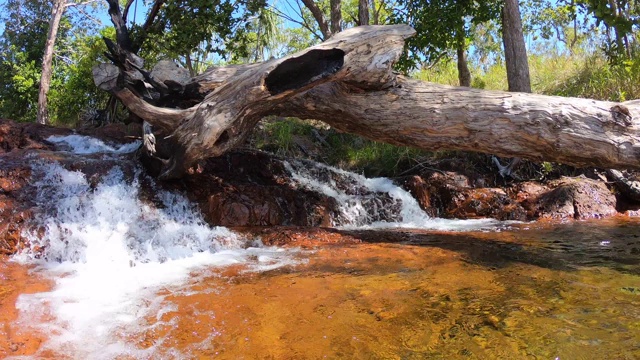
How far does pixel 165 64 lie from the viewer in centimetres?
706

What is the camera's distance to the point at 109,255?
15.7 ft

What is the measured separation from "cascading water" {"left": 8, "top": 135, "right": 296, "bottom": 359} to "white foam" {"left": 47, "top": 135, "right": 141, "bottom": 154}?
45.7 inches

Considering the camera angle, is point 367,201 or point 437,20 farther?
point 437,20

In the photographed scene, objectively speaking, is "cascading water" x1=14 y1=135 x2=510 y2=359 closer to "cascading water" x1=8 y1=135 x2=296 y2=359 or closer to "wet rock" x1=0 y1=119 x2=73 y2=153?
"cascading water" x1=8 y1=135 x2=296 y2=359

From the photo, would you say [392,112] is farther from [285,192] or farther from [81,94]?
[81,94]

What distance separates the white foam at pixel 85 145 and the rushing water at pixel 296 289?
82.6 inches

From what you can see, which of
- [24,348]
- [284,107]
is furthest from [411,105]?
[24,348]

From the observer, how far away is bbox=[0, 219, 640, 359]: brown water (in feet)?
8.00

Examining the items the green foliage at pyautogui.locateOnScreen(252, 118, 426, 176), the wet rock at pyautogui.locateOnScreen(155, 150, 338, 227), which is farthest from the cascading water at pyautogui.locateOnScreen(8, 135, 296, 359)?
the green foliage at pyautogui.locateOnScreen(252, 118, 426, 176)

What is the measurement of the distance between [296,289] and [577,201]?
5399 mm

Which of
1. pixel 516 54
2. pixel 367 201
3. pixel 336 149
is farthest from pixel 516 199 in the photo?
pixel 336 149

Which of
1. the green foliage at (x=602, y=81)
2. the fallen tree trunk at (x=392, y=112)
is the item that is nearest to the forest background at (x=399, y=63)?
Answer: the green foliage at (x=602, y=81)

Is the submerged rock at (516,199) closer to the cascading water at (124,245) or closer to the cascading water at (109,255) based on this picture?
the cascading water at (124,245)

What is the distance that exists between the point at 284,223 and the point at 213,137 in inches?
65.5
